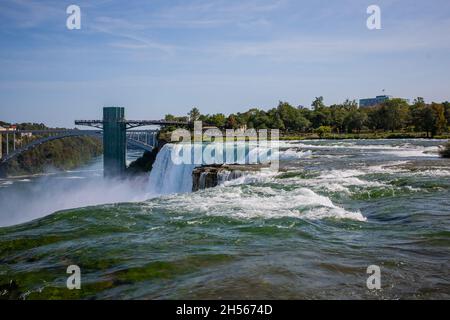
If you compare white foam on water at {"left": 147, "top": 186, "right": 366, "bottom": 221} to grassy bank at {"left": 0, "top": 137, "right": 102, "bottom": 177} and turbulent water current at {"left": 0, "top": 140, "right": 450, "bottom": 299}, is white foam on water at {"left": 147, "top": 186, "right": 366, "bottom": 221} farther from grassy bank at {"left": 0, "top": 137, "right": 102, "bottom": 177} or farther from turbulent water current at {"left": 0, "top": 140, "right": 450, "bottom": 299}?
grassy bank at {"left": 0, "top": 137, "right": 102, "bottom": 177}

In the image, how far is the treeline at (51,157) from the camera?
77.3 m

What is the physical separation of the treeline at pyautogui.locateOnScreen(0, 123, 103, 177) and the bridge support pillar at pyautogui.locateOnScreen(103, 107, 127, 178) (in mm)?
24177

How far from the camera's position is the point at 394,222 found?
929 centimetres

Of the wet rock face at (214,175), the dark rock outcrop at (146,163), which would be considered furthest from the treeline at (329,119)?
the wet rock face at (214,175)

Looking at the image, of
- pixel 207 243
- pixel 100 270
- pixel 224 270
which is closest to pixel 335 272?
pixel 224 270

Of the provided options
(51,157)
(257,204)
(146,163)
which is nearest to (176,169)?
(257,204)

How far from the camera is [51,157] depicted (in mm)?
86125

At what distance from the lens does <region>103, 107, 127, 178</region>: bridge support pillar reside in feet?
147

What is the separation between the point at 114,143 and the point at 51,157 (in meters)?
46.4

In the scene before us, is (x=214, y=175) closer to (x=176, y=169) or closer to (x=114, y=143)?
(x=176, y=169)

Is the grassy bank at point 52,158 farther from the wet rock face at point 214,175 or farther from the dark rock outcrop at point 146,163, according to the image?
the wet rock face at point 214,175

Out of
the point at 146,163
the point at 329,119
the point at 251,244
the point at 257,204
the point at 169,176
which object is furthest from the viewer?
the point at 329,119

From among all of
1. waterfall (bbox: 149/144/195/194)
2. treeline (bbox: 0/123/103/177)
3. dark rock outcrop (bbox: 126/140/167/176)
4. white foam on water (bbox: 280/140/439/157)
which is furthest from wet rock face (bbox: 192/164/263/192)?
treeline (bbox: 0/123/103/177)
